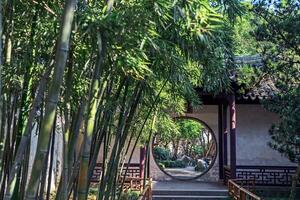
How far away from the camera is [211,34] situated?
265 centimetres

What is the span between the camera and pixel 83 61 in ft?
9.95

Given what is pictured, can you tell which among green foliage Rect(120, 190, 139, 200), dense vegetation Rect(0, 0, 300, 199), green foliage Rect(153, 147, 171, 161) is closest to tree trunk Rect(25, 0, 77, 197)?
dense vegetation Rect(0, 0, 300, 199)

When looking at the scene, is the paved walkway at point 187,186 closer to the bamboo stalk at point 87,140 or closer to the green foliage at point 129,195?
the green foliage at point 129,195

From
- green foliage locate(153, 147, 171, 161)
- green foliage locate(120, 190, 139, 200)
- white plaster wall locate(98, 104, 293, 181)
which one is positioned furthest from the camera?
green foliage locate(153, 147, 171, 161)

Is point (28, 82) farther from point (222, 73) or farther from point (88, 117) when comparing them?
point (222, 73)

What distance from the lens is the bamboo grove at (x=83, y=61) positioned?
229 cm

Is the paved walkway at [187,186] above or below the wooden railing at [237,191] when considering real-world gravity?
below

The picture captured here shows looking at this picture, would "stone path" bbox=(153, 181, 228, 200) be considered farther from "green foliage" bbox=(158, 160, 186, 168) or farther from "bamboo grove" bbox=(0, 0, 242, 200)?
"green foliage" bbox=(158, 160, 186, 168)

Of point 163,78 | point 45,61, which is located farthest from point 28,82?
point 163,78

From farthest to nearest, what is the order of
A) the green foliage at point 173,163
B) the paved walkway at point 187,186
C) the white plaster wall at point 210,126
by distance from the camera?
the green foliage at point 173,163
the white plaster wall at point 210,126
the paved walkway at point 187,186

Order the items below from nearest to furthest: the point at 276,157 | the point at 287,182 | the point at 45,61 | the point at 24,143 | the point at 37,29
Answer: the point at 24,143 < the point at 37,29 < the point at 45,61 < the point at 287,182 < the point at 276,157

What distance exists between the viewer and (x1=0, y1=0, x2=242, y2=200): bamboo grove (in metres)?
2.29

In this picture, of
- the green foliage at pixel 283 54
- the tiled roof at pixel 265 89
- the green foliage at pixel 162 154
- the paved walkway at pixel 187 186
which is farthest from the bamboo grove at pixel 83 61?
the green foliage at pixel 162 154

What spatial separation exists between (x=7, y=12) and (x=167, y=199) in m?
6.42
